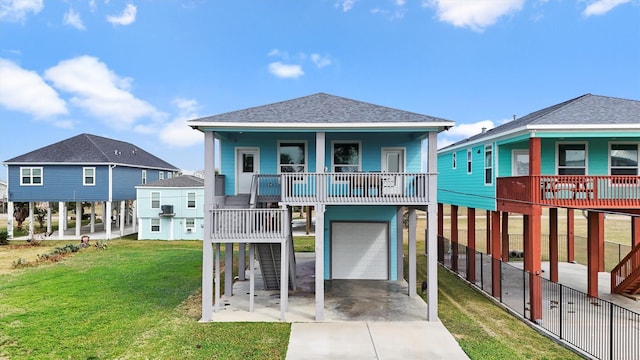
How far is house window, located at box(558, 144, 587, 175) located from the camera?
42.9 feet

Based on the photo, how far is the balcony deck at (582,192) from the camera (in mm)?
11391

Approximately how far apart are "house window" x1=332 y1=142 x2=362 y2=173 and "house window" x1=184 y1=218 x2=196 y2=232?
17.7 m

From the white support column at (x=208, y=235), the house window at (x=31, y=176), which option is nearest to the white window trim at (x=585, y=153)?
the white support column at (x=208, y=235)

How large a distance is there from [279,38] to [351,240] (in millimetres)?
23434

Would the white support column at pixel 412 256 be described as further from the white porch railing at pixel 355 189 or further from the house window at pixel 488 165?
the house window at pixel 488 165

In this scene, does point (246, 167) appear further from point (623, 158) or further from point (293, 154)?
point (623, 158)

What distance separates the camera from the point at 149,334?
9.53m

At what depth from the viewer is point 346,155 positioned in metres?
14.0

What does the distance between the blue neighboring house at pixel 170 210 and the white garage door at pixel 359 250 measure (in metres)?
15.4

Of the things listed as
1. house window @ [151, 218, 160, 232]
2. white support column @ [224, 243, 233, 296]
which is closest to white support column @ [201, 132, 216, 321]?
white support column @ [224, 243, 233, 296]

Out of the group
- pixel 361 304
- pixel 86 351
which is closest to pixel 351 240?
pixel 361 304

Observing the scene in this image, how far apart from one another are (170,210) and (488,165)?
22.2 meters

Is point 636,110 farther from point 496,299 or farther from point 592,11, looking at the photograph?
point 592,11

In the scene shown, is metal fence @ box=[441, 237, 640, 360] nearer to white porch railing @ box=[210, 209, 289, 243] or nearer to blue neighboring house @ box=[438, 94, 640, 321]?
blue neighboring house @ box=[438, 94, 640, 321]
